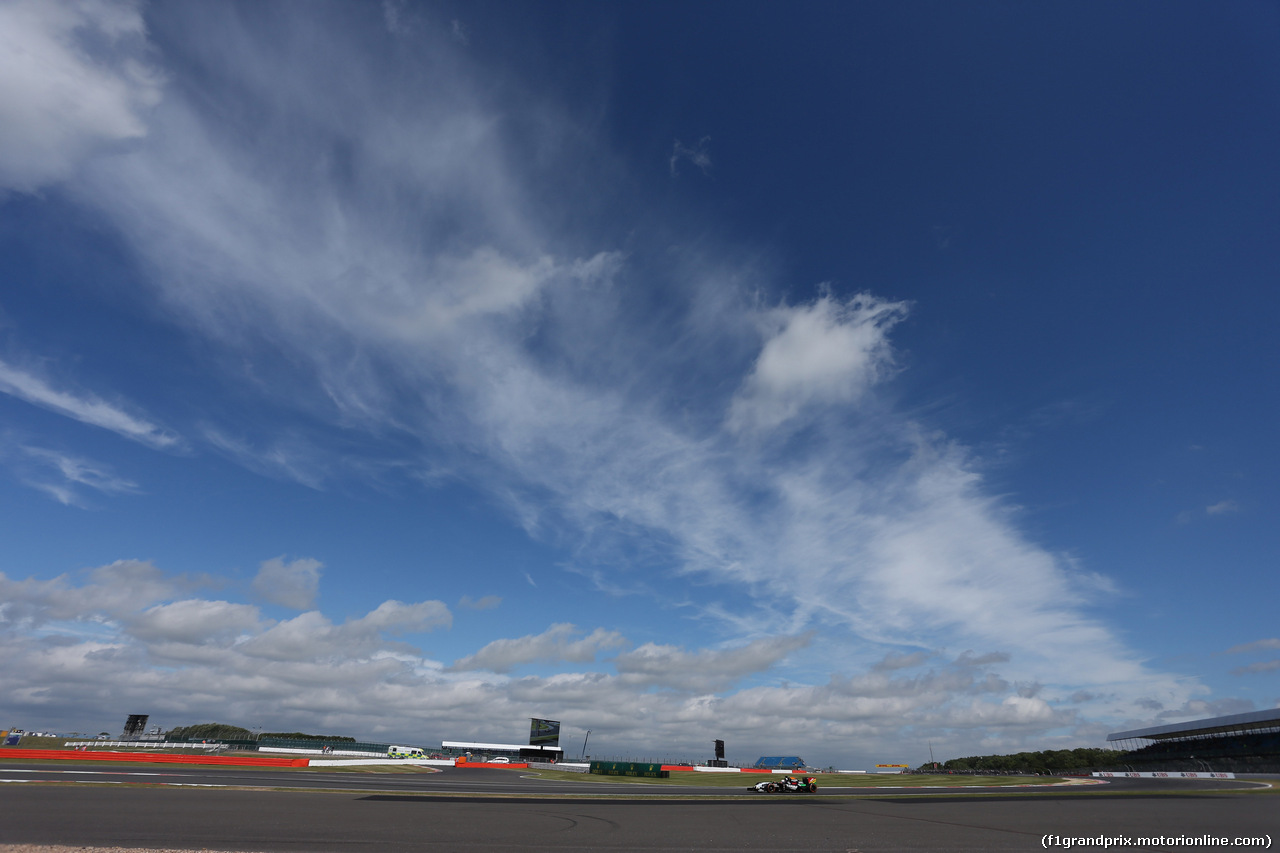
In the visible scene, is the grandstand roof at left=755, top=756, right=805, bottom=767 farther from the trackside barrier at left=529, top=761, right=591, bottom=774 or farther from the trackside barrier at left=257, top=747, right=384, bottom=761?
the trackside barrier at left=257, top=747, right=384, bottom=761

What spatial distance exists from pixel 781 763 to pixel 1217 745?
82.7 metres

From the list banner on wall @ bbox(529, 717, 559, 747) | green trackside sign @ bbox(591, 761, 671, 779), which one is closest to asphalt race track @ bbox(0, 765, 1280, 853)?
green trackside sign @ bbox(591, 761, 671, 779)

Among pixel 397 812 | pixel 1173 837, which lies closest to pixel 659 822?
pixel 397 812

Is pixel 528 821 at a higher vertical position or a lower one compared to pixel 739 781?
higher

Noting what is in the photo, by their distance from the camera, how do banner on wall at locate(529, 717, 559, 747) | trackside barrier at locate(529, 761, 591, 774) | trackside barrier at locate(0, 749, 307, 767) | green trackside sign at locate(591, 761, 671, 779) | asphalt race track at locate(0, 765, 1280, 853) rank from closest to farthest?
asphalt race track at locate(0, 765, 1280, 853), trackside barrier at locate(0, 749, 307, 767), green trackside sign at locate(591, 761, 671, 779), trackside barrier at locate(529, 761, 591, 774), banner on wall at locate(529, 717, 559, 747)

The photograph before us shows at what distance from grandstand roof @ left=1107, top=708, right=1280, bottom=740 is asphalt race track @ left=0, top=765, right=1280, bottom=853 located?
8554cm

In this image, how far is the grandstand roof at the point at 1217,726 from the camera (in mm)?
90562

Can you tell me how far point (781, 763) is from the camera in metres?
108

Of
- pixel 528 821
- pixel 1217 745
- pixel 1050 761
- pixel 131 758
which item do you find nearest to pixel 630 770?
pixel 131 758

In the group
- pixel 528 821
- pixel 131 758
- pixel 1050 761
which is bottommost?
pixel 1050 761

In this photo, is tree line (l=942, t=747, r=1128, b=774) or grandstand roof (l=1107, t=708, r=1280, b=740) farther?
tree line (l=942, t=747, r=1128, b=774)

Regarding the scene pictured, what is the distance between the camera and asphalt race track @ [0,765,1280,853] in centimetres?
1723

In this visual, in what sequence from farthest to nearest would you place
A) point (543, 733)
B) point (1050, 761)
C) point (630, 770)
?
1. point (1050, 761)
2. point (543, 733)
3. point (630, 770)

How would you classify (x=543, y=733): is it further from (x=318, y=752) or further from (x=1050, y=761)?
(x=1050, y=761)
